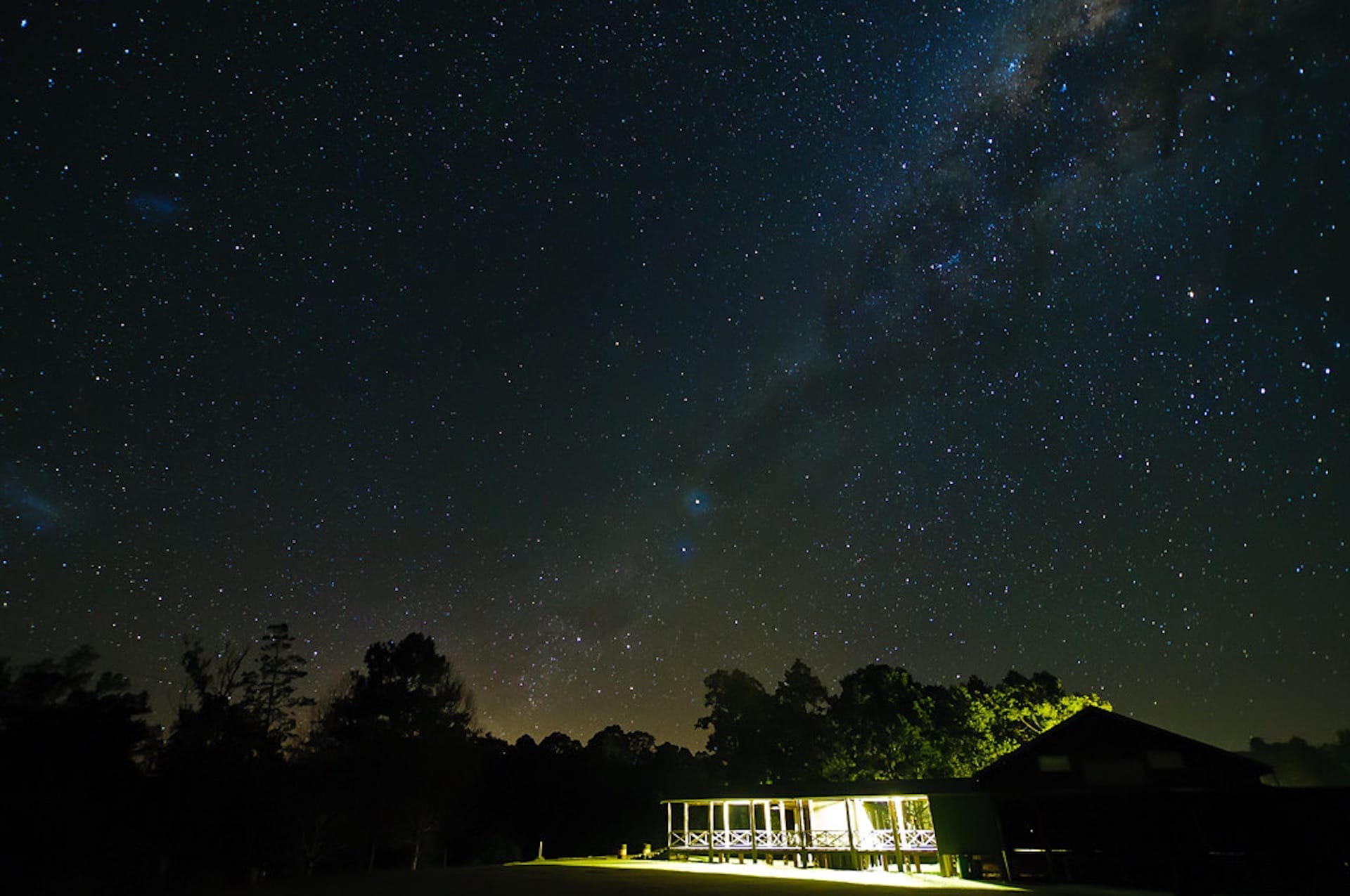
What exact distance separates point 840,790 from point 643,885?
10.5m

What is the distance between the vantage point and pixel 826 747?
52031 millimetres

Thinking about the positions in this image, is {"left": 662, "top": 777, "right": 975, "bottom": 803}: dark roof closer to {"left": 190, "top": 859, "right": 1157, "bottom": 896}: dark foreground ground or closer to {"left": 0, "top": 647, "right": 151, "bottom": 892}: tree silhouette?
{"left": 190, "top": 859, "right": 1157, "bottom": 896}: dark foreground ground

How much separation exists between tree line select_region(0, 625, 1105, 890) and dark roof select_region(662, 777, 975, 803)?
10.5 feet

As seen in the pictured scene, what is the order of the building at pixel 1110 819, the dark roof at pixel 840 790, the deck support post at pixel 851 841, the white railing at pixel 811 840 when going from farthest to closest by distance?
the deck support post at pixel 851 841
the white railing at pixel 811 840
the dark roof at pixel 840 790
the building at pixel 1110 819

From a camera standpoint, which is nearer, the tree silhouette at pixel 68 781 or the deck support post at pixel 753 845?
the tree silhouette at pixel 68 781

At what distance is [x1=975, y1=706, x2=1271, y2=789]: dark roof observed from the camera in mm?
23547

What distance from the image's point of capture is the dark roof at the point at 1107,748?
77.3 ft

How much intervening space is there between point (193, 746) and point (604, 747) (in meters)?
34.3

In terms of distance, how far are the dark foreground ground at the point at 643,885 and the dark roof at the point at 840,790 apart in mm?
2682

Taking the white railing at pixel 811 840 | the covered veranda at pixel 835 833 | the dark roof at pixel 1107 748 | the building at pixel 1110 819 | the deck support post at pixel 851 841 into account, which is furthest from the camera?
the deck support post at pixel 851 841

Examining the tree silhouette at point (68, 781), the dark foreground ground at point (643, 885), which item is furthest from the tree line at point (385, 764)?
the dark foreground ground at point (643, 885)

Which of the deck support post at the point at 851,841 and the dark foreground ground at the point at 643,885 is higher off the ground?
the deck support post at the point at 851,841

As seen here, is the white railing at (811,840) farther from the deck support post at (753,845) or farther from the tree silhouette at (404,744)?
the tree silhouette at (404,744)

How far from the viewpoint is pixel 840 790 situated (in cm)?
2862
